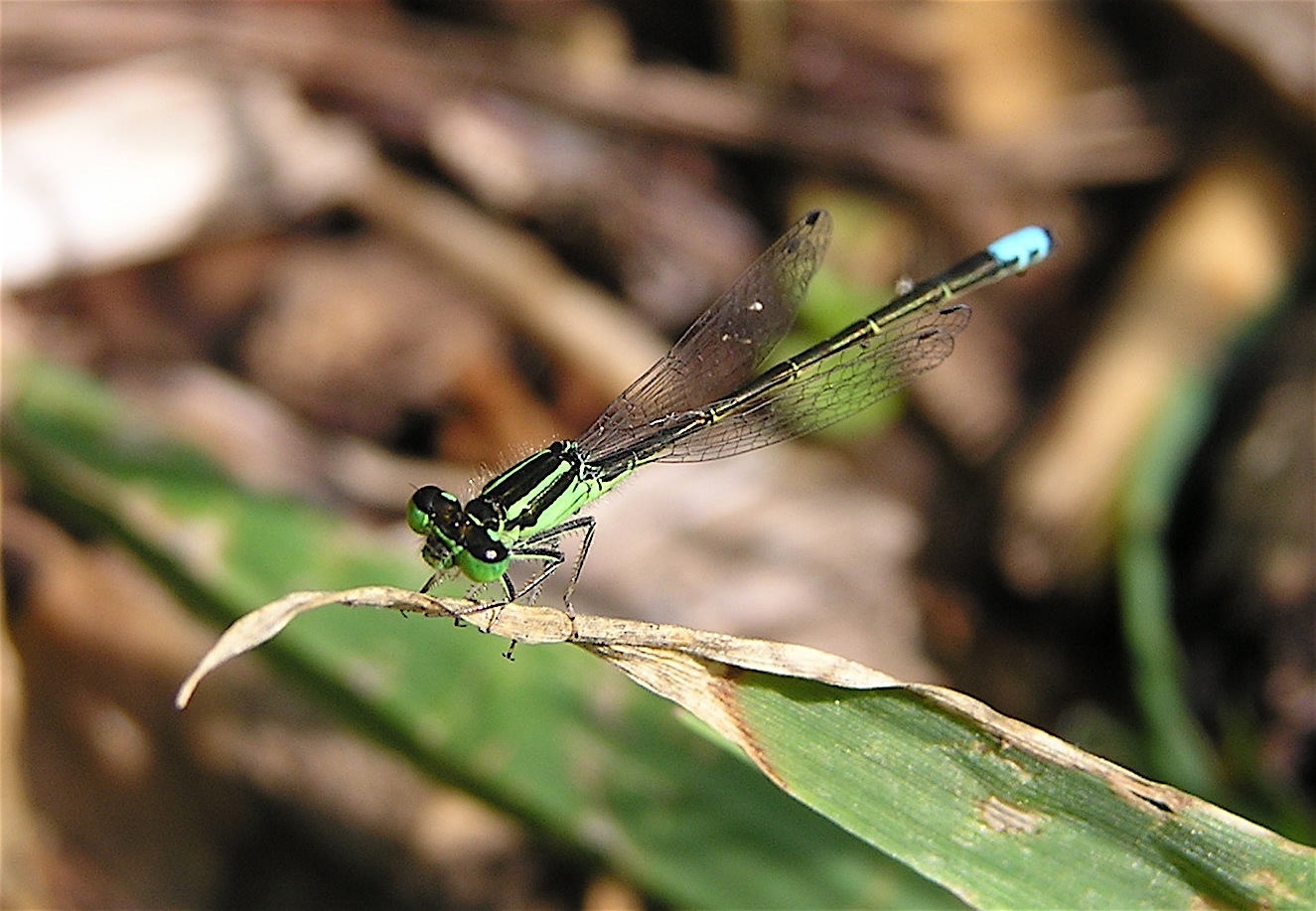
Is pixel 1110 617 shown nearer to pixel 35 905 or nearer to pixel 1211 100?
pixel 1211 100

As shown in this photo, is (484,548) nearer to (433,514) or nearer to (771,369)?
(433,514)

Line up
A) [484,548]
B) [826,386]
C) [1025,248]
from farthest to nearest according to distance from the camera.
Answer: [826,386] → [1025,248] → [484,548]

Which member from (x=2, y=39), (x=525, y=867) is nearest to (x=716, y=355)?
(x=525, y=867)

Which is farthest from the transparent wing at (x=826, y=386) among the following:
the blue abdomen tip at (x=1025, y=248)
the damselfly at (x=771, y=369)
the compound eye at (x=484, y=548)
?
the compound eye at (x=484, y=548)

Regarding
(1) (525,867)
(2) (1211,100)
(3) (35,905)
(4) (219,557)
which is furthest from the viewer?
(2) (1211,100)

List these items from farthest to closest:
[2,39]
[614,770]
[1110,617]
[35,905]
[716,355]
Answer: [2,39] → [1110,617] → [716,355] → [35,905] → [614,770]

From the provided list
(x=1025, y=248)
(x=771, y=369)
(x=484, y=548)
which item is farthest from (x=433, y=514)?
(x=1025, y=248)
